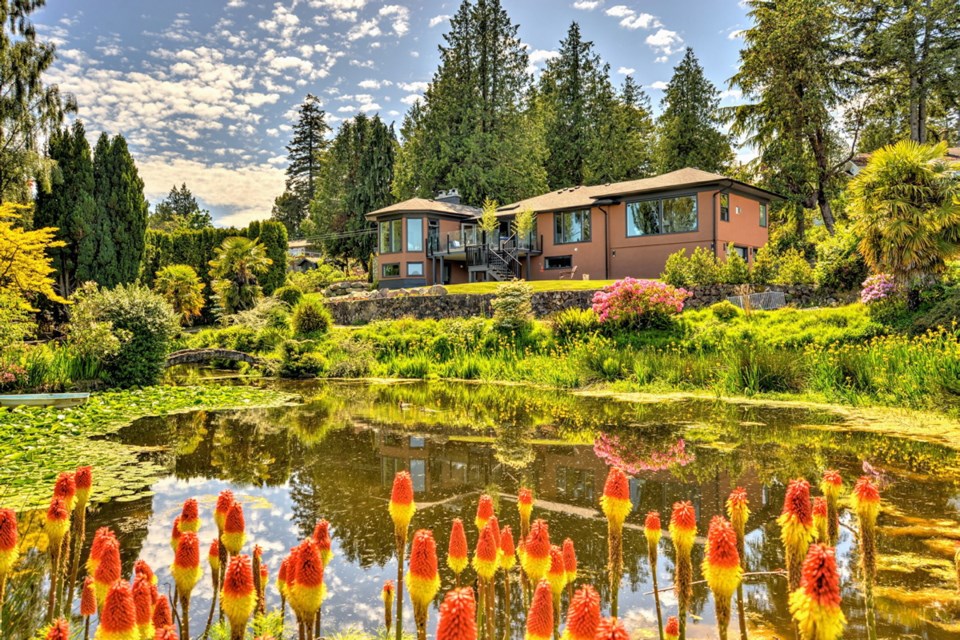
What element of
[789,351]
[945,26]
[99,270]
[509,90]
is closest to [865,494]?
[789,351]

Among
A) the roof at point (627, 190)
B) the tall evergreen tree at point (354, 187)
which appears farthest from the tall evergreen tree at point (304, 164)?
the roof at point (627, 190)

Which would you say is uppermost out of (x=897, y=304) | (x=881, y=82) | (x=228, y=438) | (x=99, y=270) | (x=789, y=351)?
(x=881, y=82)

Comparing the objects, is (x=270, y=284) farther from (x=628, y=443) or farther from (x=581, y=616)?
(x=581, y=616)

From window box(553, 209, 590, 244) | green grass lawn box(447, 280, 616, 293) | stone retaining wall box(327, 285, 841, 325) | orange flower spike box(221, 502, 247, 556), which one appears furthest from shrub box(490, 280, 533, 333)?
orange flower spike box(221, 502, 247, 556)

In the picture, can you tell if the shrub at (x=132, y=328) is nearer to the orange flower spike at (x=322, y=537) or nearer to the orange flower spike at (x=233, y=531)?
the orange flower spike at (x=233, y=531)

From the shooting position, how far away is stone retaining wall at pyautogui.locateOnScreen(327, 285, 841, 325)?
20.4 metres

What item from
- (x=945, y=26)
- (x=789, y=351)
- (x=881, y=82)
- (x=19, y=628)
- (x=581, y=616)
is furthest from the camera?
(x=881, y=82)

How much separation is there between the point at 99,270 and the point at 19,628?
25.1 metres

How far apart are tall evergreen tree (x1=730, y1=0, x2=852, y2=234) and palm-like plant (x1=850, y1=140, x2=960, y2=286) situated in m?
17.6

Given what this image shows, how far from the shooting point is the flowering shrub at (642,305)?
1712cm

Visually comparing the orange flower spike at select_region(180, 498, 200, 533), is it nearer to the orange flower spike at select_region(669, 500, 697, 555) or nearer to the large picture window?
the orange flower spike at select_region(669, 500, 697, 555)

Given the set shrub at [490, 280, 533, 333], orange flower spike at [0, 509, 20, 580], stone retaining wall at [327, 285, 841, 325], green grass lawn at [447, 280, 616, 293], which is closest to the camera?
orange flower spike at [0, 509, 20, 580]

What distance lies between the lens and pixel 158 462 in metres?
7.27

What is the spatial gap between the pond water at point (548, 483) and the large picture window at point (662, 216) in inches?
738
